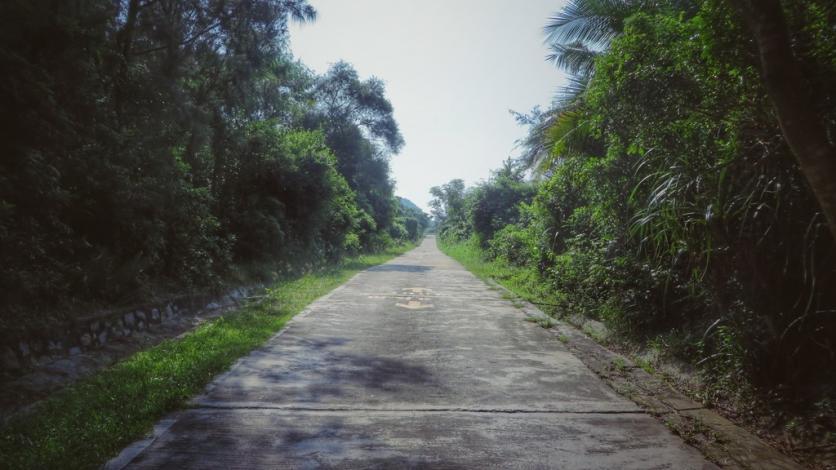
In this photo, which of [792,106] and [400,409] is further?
[400,409]

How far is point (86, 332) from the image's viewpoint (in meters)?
5.82

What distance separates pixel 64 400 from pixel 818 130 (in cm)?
575

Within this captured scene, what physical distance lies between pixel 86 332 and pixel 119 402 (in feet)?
7.27

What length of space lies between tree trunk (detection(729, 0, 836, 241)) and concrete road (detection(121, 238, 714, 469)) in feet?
6.18

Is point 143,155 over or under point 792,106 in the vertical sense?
over

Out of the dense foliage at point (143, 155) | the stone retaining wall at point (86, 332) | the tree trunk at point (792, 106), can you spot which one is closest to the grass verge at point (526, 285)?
the dense foliage at point (143, 155)

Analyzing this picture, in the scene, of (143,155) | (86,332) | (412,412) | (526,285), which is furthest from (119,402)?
(526,285)

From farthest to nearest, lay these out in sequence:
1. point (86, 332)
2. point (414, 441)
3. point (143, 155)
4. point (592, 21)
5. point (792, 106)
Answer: point (592, 21) < point (143, 155) < point (86, 332) < point (414, 441) < point (792, 106)

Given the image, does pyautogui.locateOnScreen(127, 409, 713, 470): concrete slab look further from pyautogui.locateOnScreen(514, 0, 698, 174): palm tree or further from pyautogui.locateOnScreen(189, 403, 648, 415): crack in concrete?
pyautogui.locateOnScreen(514, 0, 698, 174): palm tree

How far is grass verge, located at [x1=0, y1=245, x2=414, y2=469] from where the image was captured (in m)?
3.19

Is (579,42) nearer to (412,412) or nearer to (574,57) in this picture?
(574,57)

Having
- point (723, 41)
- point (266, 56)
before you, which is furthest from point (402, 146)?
point (723, 41)

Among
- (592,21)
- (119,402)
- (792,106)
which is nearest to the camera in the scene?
(792,106)

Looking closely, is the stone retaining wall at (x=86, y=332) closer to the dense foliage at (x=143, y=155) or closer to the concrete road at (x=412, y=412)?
the dense foliage at (x=143, y=155)
